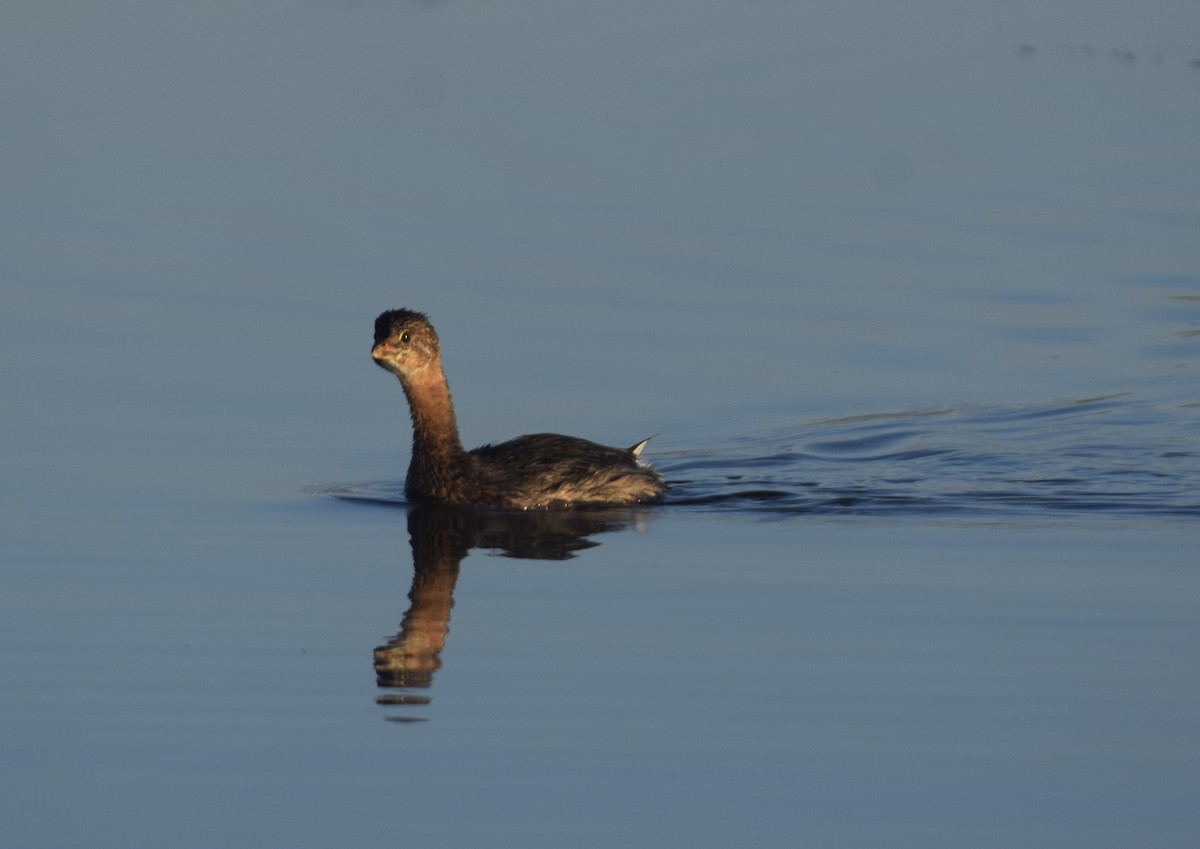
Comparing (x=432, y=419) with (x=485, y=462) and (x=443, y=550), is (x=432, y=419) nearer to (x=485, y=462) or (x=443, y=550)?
(x=485, y=462)

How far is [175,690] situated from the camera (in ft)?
31.6

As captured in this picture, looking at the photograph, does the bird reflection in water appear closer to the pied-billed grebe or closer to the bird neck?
the pied-billed grebe

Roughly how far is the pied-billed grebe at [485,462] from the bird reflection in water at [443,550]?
0.12 m

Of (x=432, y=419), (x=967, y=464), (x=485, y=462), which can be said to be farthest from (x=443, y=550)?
(x=967, y=464)

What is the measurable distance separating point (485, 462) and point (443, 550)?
1703mm

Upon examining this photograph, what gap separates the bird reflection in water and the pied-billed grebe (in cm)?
12

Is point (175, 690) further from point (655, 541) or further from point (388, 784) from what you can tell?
point (655, 541)

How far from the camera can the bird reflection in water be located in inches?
391

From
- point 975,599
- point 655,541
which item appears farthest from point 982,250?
point 975,599

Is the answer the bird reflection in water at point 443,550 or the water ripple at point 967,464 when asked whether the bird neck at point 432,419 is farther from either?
the water ripple at point 967,464

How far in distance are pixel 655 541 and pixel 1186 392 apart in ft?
20.5

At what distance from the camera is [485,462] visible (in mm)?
14602

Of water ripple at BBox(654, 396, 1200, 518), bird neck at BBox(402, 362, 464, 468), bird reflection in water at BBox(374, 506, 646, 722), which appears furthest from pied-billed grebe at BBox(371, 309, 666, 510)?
water ripple at BBox(654, 396, 1200, 518)

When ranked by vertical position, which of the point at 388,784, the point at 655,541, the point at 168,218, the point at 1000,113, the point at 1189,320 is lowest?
the point at 388,784
